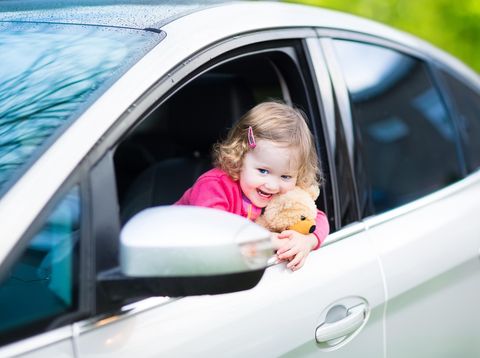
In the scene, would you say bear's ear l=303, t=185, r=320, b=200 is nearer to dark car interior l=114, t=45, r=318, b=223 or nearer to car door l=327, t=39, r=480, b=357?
car door l=327, t=39, r=480, b=357

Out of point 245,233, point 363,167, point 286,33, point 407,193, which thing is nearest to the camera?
point 245,233

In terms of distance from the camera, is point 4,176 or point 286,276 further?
point 286,276

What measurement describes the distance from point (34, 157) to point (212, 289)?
1.50 feet

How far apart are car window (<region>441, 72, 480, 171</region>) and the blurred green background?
91.8 inches

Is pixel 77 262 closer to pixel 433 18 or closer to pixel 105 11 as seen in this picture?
pixel 105 11

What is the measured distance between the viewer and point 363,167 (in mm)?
2410

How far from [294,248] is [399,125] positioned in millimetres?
1696

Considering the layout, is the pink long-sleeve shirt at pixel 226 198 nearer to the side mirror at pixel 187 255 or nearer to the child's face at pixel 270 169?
the child's face at pixel 270 169

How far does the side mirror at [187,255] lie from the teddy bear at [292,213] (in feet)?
1.48

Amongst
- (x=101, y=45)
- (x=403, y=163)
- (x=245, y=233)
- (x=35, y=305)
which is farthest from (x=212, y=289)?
(x=403, y=163)

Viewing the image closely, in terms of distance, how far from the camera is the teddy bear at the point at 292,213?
6.49ft

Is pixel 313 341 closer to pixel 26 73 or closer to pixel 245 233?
pixel 245 233

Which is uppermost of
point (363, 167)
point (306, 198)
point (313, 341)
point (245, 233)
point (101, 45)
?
point (101, 45)

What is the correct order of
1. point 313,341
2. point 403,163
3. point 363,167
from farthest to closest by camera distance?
point 403,163, point 363,167, point 313,341
